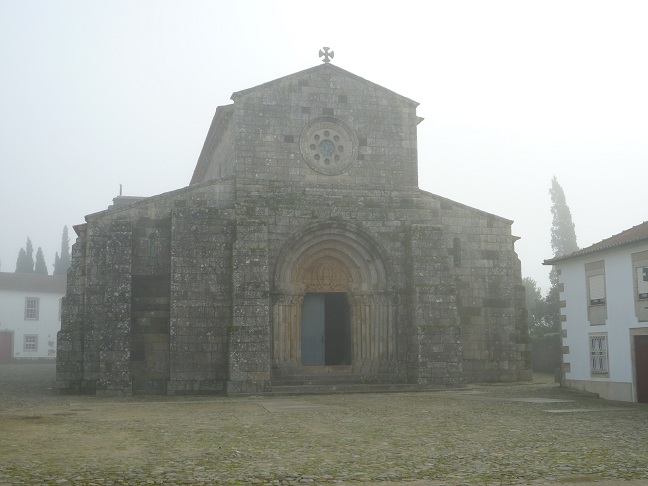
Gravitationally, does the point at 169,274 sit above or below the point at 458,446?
above

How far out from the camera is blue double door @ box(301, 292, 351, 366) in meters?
22.8

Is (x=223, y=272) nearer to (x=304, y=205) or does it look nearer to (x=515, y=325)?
(x=304, y=205)

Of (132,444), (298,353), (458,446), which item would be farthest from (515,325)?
(132,444)

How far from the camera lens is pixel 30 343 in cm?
5378

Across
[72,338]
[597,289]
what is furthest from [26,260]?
[597,289]

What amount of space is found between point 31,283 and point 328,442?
51.1 m

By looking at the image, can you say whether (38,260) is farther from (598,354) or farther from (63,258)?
(598,354)

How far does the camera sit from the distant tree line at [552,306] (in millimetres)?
32719

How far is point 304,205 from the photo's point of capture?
72.0 feet

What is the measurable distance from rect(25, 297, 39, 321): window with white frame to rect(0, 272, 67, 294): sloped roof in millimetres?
751

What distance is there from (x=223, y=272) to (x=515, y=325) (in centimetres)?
956

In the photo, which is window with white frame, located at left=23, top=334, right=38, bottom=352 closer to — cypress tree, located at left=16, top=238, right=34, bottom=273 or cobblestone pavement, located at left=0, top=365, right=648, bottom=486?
cypress tree, located at left=16, top=238, right=34, bottom=273

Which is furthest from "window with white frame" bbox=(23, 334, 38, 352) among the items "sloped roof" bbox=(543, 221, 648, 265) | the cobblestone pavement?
"sloped roof" bbox=(543, 221, 648, 265)

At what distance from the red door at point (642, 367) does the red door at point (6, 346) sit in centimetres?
4709
